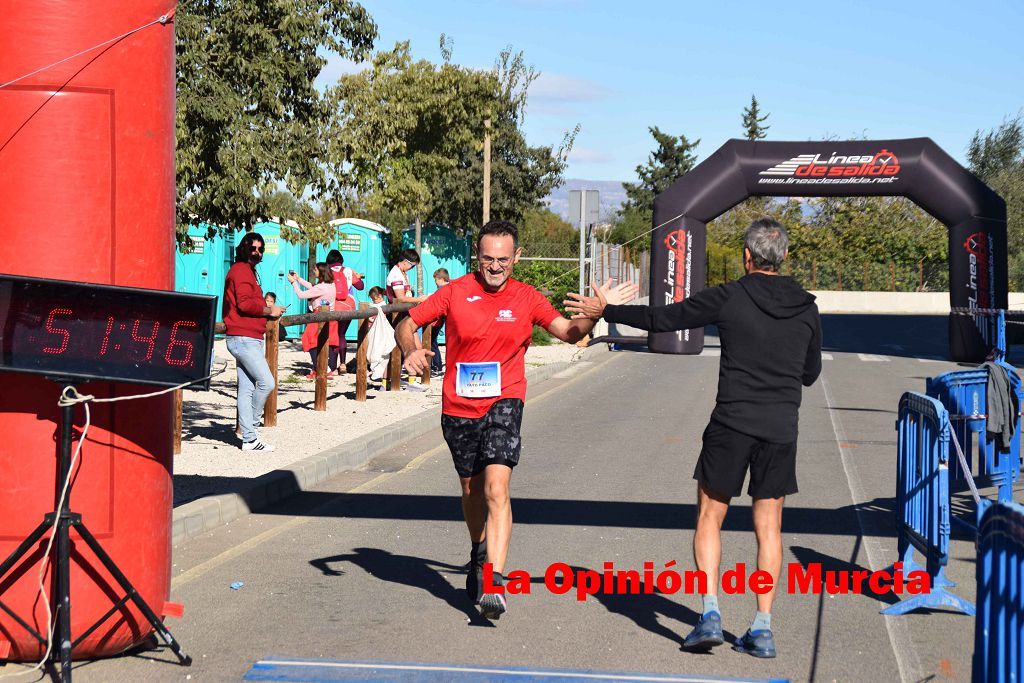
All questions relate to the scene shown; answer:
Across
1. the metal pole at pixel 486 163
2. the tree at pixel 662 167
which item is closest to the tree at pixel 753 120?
the tree at pixel 662 167

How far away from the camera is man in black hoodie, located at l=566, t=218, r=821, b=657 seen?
5453 mm

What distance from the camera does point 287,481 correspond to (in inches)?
376

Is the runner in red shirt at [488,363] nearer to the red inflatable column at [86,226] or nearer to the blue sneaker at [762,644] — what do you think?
the blue sneaker at [762,644]

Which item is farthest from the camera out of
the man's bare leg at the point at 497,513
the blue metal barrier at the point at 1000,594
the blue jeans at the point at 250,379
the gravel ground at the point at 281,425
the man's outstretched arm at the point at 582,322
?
the blue jeans at the point at 250,379

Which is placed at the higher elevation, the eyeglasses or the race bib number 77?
the eyeglasses

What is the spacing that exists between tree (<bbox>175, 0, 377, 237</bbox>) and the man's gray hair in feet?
20.2

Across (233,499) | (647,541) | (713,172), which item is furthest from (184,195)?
(713,172)

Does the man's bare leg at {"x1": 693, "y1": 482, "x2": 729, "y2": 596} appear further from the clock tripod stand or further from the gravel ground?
the gravel ground

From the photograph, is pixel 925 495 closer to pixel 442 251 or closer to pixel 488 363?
pixel 488 363

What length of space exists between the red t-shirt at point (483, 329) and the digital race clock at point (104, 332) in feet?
4.28

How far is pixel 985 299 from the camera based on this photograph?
16375 mm

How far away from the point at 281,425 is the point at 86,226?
25.4 ft

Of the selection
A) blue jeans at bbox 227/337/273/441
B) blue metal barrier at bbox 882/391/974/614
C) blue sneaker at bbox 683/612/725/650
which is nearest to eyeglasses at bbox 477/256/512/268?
blue sneaker at bbox 683/612/725/650

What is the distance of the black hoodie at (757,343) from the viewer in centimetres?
546
